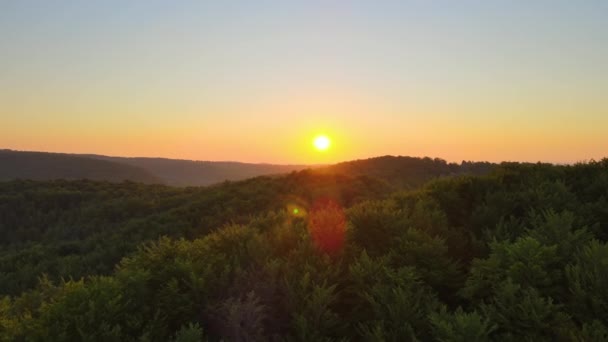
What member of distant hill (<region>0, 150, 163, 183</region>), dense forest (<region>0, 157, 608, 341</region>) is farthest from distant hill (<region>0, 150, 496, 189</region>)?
dense forest (<region>0, 157, 608, 341</region>)

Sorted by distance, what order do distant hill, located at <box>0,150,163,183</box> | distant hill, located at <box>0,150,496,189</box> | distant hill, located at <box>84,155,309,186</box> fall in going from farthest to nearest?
distant hill, located at <box>84,155,309,186</box> → distant hill, located at <box>0,150,163,183</box> → distant hill, located at <box>0,150,496,189</box>

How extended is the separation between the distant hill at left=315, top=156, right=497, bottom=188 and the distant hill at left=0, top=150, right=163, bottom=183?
65657mm

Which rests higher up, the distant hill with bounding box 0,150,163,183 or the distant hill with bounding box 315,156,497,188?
the distant hill with bounding box 315,156,497,188

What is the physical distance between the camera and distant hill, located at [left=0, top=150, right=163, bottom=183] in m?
104

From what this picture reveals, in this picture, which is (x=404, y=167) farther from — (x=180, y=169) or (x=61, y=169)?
(x=180, y=169)

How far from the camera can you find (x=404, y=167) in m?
56.2

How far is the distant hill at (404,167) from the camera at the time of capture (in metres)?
51.9

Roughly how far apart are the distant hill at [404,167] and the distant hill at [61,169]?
65.7 meters

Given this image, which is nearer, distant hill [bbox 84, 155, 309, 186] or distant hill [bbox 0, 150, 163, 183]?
distant hill [bbox 0, 150, 163, 183]

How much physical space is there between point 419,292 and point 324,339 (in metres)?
1.14

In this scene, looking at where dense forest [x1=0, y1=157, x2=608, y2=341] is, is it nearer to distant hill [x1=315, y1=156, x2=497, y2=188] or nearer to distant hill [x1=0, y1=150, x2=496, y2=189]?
distant hill [x1=0, y1=150, x2=496, y2=189]

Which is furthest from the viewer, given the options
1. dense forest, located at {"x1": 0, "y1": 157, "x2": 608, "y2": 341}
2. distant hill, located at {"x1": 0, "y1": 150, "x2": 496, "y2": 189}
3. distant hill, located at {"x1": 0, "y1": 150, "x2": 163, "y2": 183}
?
distant hill, located at {"x1": 0, "y1": 150, "x2": 163, "y2": 183}

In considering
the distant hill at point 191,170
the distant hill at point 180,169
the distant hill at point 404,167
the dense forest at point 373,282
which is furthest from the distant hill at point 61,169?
the dense forest at point 373,282

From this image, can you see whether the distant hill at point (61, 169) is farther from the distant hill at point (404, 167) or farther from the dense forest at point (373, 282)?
the dense forest at point (373, 282)
